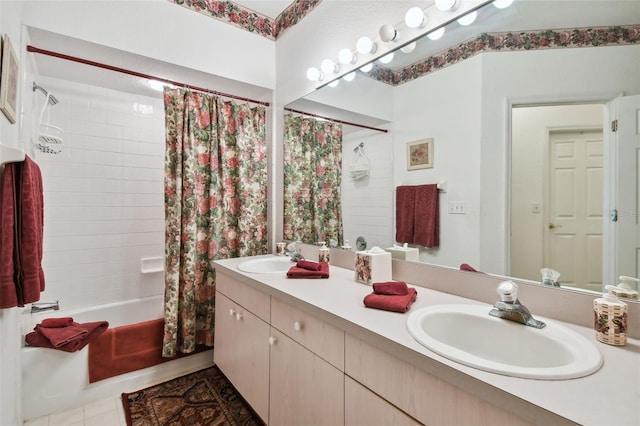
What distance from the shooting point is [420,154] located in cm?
143

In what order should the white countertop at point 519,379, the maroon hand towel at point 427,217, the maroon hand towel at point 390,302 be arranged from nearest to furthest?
the white countertop at point 519,379, the maroon hand towel at point 390,302, the maroon hand towel at point 427,217

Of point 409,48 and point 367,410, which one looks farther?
point 409,48

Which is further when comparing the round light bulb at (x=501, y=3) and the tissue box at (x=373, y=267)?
the tissue box at (x=373, y=267)

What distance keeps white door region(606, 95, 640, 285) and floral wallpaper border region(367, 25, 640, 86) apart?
20 cm

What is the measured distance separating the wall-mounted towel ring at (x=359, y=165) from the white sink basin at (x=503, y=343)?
932mm

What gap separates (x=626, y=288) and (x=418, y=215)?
0.75 meters

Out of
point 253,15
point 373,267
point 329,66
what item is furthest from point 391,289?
point 253,15

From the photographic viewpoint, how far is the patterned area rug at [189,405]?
1658 millimetres

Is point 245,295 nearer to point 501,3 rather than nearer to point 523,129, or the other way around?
point 523,129

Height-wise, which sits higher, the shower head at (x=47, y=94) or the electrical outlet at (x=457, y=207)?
the shower head at (x=47, y=94)

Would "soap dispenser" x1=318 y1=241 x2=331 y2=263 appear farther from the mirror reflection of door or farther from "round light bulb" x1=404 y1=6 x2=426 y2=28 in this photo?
"round light bulb" x1=404 y1=6 x2=426 y2=28

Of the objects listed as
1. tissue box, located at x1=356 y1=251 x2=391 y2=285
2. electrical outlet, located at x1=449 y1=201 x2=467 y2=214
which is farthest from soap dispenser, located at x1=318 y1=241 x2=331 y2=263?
electrical outlet, located at x1=449 y1=201 x2=467 y2=214

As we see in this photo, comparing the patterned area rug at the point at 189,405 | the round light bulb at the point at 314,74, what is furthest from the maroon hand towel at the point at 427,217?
the patterned area rug at the point at 189,405

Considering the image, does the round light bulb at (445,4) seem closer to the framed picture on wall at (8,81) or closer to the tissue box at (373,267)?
the tissue box at (373,267)
